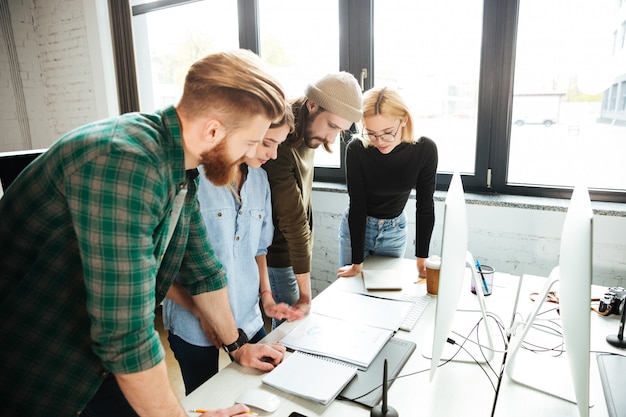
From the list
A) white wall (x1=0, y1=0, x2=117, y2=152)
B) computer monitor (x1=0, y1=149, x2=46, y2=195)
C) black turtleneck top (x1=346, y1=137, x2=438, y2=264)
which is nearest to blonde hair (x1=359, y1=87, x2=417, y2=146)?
black turtleneck top (x1=346, y1=137, x2=438, y2=264)

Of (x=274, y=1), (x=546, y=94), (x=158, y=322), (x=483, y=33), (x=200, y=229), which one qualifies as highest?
(x=274, y=1)

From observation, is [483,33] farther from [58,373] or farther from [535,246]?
[58,373]

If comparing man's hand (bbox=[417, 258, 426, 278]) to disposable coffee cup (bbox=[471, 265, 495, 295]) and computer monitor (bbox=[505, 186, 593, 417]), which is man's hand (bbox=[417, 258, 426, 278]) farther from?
computer monitor (bbox=[505, 186, 593, 417])

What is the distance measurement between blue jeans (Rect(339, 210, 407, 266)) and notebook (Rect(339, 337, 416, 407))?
0.75 metres

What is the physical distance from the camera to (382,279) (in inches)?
65.2

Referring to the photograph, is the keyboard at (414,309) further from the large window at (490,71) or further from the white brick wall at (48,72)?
the white brick wall at (48,72)

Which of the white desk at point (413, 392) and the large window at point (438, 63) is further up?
the large window at point (438, 63)

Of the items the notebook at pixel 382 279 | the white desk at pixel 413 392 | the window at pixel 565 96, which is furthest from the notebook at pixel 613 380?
the window at pixel 565 96

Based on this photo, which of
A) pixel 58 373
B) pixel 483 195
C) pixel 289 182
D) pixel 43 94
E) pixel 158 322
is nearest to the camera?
pixel 58 373

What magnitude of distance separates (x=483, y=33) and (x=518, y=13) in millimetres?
188

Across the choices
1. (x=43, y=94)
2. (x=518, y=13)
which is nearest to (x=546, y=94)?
(x=518, y=13)

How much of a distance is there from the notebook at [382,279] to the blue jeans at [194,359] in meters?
0.62

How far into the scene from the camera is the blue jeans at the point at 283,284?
5.38 feet

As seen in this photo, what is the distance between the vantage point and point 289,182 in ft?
4.55
